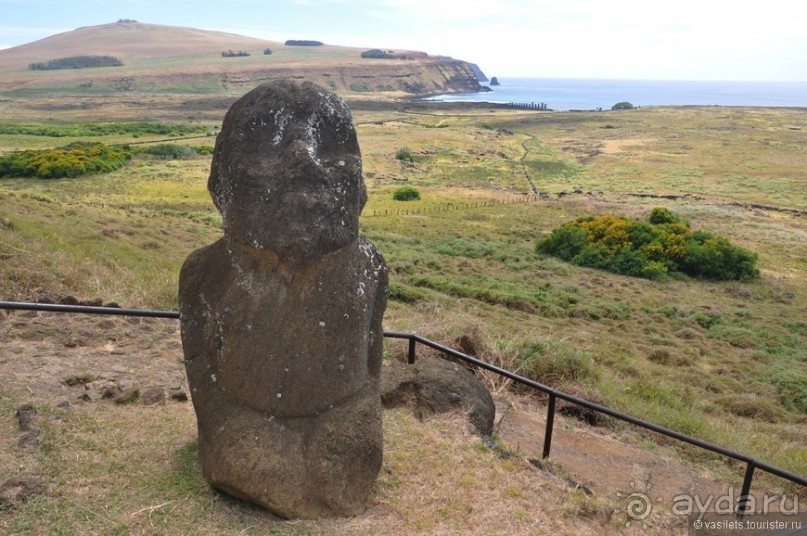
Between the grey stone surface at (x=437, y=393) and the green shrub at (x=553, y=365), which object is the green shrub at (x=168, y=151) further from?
the grey stone surface at (x=437, y=393)

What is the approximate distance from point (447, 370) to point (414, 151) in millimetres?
59284

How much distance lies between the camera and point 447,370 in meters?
7.58

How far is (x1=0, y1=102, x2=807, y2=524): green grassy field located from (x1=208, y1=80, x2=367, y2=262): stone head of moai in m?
5.95

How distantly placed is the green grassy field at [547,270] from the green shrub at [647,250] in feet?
2.84

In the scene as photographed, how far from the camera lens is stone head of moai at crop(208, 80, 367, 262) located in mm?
4512

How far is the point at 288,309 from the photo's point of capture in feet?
15.2

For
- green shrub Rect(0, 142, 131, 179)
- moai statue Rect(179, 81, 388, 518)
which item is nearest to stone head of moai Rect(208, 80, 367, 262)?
moai statue Rect(179, 81, 388, 518)

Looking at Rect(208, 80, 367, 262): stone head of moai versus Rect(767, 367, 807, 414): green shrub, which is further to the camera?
Rect(767, 367, 807, 414): green shrub

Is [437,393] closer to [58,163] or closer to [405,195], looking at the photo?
[405,195]

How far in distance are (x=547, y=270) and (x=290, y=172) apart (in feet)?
73.6

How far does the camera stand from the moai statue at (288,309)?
15.0 feet

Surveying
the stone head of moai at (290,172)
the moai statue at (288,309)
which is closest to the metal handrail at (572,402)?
the moai statue at (288,309)

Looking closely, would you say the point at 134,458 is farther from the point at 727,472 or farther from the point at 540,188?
the point at 540,188

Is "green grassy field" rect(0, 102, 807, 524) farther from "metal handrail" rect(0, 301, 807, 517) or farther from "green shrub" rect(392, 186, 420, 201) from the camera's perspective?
"metal handrail" rect(0, 301, 807, 517)
